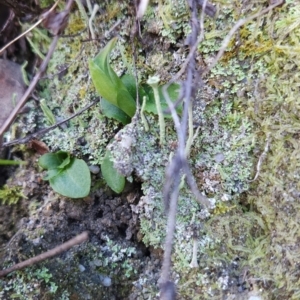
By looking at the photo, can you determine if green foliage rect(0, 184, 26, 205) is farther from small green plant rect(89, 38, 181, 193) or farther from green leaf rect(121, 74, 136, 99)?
green leaf rect(121, 74, 136, 99)

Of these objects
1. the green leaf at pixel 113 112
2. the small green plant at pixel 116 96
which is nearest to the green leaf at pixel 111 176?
the small green plant at pixel 116 96

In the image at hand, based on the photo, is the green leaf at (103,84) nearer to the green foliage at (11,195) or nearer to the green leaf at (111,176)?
the green leaf at (111,176)

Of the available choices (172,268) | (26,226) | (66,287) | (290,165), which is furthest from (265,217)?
(26,226)

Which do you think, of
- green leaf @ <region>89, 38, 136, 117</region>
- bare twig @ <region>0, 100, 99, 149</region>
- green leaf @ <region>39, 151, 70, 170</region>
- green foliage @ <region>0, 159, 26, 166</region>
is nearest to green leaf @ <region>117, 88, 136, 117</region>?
green leaf @ <region>89, 38, 136, 117</region>

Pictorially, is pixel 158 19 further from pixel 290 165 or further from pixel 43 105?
pixel 290 165

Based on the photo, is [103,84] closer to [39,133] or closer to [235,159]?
[39,133]

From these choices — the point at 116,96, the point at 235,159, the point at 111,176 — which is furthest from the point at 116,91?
the point at 235,159
